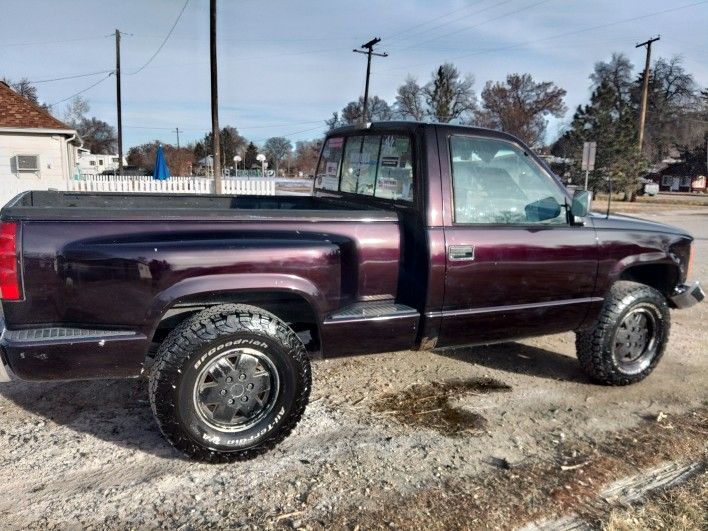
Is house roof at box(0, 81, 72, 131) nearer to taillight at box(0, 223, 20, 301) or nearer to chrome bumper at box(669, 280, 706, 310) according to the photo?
→ taillight at box(0, 223, 20, 301)

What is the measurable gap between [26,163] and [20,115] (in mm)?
1684

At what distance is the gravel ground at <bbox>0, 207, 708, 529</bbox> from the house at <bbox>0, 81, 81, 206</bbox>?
59.9 feet

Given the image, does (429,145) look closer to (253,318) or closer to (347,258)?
(347,258)

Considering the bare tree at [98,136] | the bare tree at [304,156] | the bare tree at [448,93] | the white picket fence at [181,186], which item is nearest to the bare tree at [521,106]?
the bare tree at [448,93]

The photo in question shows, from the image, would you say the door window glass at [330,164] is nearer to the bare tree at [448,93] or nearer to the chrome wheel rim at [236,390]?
the chrome wheel rim at [236,390]

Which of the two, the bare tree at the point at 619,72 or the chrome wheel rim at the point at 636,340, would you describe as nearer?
the chrome wheel rim at the point at 636,340

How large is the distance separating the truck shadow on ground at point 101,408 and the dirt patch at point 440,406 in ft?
4.81

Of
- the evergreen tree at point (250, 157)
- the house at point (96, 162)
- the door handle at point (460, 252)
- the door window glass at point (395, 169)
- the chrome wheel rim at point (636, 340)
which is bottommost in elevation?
the chrome wheel rim at point (636, 340)

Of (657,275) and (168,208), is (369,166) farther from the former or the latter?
(657,275)

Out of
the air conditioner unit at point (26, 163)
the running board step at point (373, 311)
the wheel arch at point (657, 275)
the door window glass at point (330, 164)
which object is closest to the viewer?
the running board step at point (373, 311)

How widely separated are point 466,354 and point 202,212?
9.49 feet

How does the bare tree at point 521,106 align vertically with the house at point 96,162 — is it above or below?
above

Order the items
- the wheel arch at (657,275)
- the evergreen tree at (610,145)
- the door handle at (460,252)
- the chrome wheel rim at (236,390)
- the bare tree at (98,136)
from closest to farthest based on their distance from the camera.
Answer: the chrome wheel rim at (236,390) → the door handle at (460,252) → the wheel arch at (657,275) → the evergreen tree at (610,145) → the bare tree at (98,136)

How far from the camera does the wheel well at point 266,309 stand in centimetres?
316
